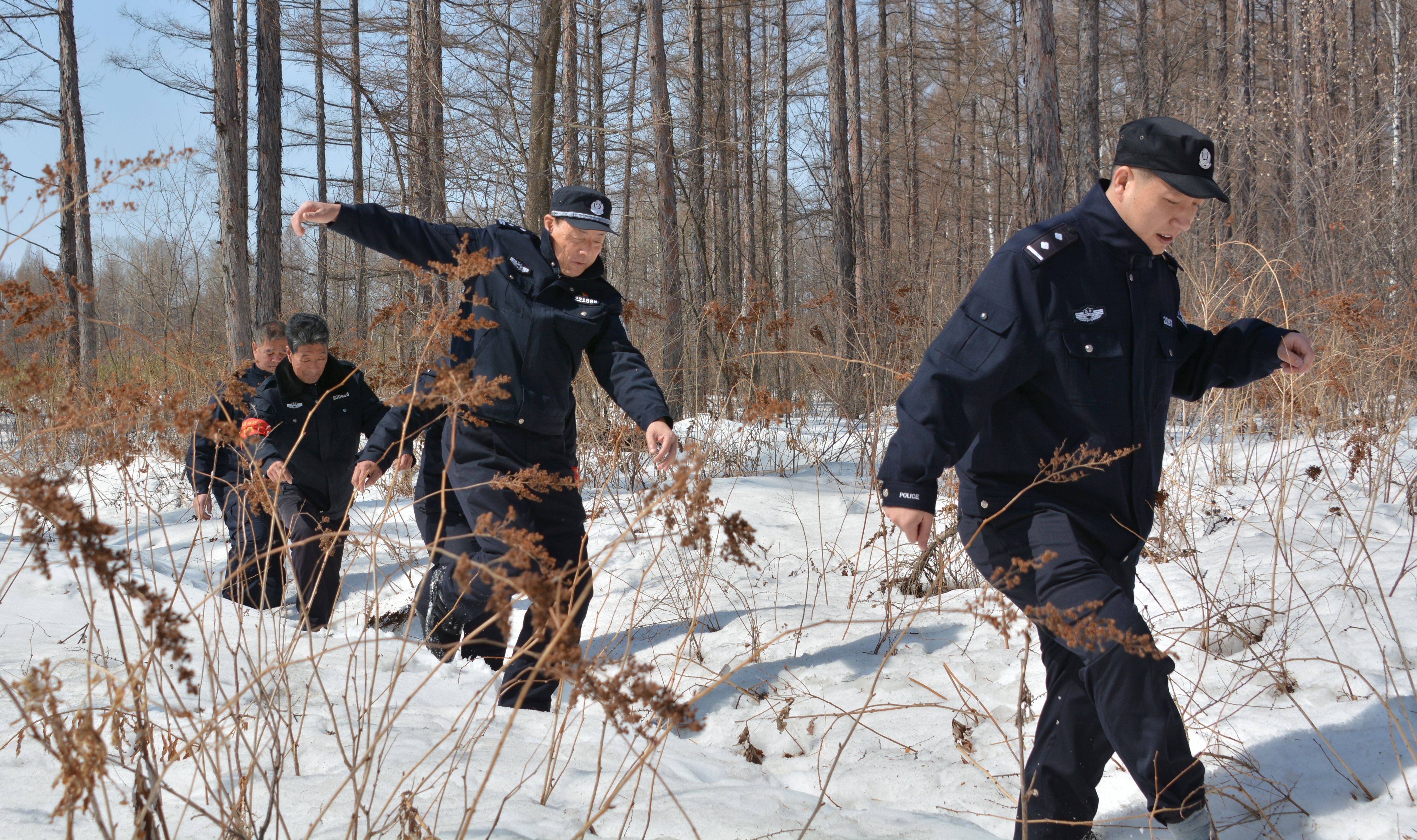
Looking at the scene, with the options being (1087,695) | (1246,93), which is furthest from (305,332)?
(1246,93)

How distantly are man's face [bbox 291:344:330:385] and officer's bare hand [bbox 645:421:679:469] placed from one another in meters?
2.21

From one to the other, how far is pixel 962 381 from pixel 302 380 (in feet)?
11.8

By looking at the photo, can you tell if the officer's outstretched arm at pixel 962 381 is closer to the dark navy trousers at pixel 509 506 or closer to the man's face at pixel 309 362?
the dark navy trousers at pixel 509 506

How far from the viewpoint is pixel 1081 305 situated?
7.11 ft

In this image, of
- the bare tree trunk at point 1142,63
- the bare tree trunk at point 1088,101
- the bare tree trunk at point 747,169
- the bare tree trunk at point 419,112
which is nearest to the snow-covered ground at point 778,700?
the bare tree trunk at point 1088,101

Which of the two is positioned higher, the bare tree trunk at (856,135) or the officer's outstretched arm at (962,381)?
the bare tree trunk at (856,135)

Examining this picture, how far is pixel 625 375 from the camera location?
3373 millimetres

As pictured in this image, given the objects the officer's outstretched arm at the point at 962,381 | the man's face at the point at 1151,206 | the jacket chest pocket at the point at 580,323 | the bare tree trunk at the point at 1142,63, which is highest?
the bare tree trunk at the point at 1142,63

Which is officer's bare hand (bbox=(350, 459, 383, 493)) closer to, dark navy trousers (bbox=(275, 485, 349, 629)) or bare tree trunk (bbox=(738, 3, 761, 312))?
dark navy trousers (bbox=(275, 485, 349, 629))

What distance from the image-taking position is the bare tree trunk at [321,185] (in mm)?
18547

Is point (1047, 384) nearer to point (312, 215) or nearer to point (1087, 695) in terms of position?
point (1087, 695)

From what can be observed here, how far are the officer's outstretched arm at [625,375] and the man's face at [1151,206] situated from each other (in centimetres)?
152

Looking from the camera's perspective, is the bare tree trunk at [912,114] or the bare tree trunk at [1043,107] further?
the bare tree trunk at [912,114]

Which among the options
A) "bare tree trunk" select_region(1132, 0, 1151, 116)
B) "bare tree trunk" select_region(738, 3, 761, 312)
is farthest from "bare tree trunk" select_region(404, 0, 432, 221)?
"bare tree trunk" select_region(1132, 0, 1151, 116)
